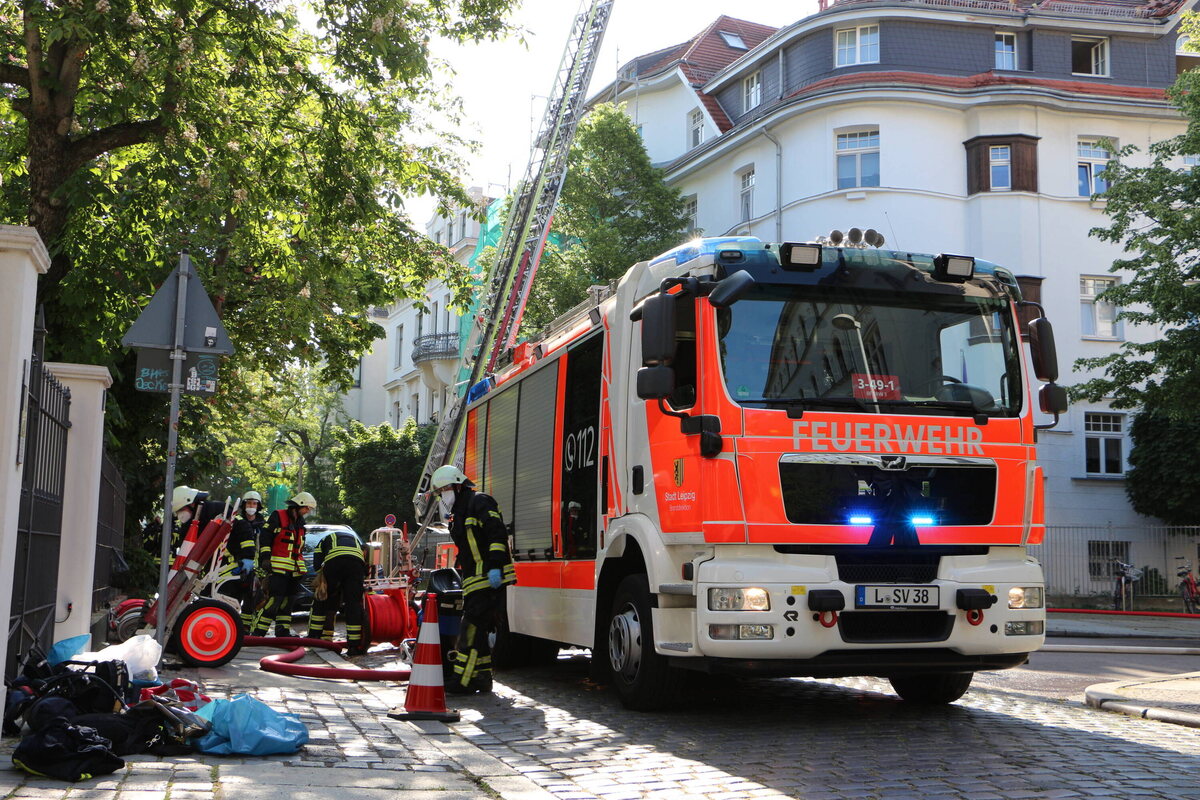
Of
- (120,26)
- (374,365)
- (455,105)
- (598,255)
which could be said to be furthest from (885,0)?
(374,365)

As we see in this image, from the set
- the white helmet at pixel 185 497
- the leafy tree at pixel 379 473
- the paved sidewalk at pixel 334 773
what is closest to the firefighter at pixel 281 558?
the white helmet at pixel 185 497

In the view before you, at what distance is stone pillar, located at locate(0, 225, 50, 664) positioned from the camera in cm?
594

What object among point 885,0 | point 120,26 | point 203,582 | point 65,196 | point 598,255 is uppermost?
Answer: point 885,0

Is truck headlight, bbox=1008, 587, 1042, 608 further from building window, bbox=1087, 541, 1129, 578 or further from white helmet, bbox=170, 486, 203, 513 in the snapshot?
building window, bbox=1087, 541, 1129, 578

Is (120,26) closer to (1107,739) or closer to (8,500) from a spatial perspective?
(8,500)

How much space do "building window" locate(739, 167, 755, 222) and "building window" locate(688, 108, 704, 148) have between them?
352 centimetres

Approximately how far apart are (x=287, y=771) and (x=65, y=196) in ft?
27.0

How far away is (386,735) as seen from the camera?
7508 millimetres

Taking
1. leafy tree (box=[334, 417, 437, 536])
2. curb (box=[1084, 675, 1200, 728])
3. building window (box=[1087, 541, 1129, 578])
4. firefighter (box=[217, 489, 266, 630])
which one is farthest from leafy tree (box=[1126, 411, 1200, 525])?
leafy tree (box=[334, 417, 437, 536])

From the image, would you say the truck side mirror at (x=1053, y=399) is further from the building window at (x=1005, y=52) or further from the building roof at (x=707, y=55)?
the building roof at (x=707, y=55)

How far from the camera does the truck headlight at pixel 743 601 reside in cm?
754

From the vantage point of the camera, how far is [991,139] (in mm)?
31203

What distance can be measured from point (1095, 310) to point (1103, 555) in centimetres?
669

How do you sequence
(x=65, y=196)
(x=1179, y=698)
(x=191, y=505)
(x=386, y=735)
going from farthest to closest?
(x=191, y=505) → (x=65, y=196) → (x=1179, y=698) → (x=386, y=735)
